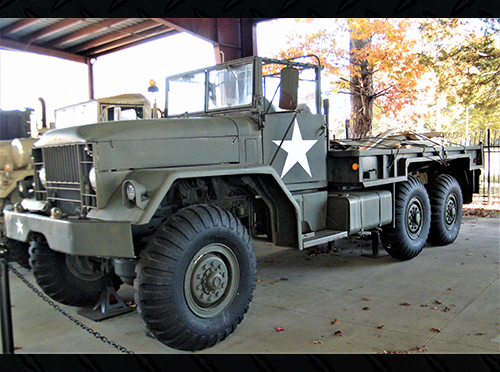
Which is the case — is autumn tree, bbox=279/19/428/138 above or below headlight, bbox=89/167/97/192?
above

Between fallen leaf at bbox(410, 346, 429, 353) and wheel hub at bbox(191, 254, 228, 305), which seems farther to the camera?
wheel hub at bbox(191, 254, 228, 305)

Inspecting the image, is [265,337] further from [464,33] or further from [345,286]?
[464,33]

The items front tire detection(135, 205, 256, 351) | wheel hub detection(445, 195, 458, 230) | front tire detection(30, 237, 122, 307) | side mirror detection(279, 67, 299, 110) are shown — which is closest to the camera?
front tire detection(135, 205, 256, 351)

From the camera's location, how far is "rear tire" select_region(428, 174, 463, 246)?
673 centimetres

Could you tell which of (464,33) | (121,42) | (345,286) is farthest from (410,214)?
(121,42)

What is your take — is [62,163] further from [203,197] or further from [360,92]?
[360,92]

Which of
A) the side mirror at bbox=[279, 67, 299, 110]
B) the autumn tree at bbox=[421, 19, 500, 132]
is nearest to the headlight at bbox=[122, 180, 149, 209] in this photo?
the side mirror at bbox=[279, 67, 299, 110]

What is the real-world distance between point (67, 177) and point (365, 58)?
8.39 meters

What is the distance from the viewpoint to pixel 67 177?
3848 mm

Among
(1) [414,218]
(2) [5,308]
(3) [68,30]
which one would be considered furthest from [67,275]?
(3) [68,30]

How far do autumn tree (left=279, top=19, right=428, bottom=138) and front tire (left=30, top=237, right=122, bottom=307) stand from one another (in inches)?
298

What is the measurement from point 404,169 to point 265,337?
3422 millimetres

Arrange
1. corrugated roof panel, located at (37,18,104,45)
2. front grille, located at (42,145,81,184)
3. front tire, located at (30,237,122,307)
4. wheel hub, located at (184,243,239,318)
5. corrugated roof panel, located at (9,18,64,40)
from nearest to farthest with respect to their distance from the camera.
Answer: wheel hub, located at (184,243,239,318)
front grille, located at (42,145,81,184)
front tire, located at (30,237,122,307)
corrugated roof panel, located at (9,18,64,40)
corrugated roof panel, located at (37,18,104,45)

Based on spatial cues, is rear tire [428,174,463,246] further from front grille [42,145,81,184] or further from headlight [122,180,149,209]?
front grille [42,145,81,184]
